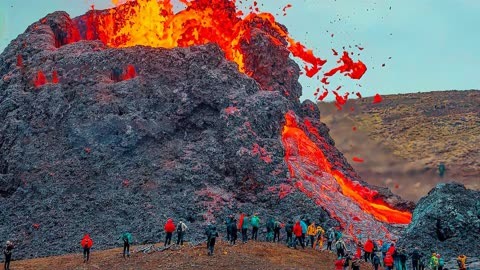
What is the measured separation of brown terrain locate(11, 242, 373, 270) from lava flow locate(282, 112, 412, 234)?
12.4m

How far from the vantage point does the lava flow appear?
50875 mm

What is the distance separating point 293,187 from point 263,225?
17.2 feet

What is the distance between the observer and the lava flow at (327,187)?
167 feet

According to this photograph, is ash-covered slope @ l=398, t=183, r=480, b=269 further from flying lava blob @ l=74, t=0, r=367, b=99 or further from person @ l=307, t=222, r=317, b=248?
flying lava blob @ l=74, t=0, r=367, b=99

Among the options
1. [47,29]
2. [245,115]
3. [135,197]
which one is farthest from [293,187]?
[47,29]

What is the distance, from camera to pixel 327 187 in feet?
181

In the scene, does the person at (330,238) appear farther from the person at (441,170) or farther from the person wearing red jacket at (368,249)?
the person at (441,170)

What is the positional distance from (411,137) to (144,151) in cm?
8045

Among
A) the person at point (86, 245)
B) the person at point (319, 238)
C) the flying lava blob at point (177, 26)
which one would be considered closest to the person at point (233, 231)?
the person at point (319, 238)

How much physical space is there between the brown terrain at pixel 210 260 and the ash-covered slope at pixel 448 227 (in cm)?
888

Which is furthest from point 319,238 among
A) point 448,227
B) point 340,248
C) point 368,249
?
point 448,227

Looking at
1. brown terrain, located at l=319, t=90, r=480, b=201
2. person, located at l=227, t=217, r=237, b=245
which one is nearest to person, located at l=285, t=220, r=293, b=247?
person, located at l=227, t=217, r=237, b=245

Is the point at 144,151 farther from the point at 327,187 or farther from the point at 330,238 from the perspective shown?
the point at 330,238

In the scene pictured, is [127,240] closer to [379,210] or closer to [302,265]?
[302,265]
